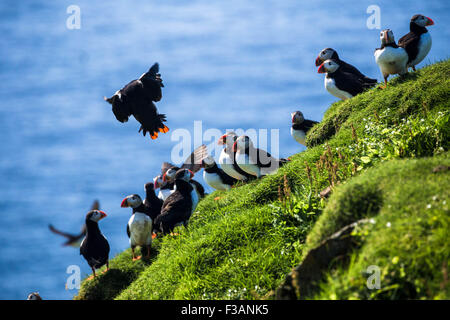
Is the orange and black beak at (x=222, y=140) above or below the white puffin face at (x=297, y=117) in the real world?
below

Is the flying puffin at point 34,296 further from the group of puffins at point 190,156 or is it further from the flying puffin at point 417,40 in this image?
the flying puffin at point 417,40

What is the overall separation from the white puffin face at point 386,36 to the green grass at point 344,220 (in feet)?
3.06

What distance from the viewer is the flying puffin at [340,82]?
11203mm

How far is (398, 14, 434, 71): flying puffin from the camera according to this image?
32.9 ft

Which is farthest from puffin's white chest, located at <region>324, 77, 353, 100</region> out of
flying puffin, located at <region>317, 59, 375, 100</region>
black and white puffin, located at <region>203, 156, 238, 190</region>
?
black and white puffin, located at <region>203, 156, 238, 190</region>

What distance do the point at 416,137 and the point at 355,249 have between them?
9.48ft

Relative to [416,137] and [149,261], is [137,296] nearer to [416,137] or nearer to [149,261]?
[149,261]

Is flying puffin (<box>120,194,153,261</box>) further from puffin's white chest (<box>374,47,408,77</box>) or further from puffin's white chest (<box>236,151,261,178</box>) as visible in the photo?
puffin's white chest (<box>374,47,408,77</box>)

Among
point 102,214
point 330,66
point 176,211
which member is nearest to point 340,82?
point 330,66

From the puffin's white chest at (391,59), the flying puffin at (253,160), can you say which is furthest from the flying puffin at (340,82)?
the flying puffin at (253,160)

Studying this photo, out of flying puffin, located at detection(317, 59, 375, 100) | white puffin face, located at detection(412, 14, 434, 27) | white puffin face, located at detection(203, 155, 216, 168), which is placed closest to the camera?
white puffin face, located at detection(412, 14, 434, 27)
